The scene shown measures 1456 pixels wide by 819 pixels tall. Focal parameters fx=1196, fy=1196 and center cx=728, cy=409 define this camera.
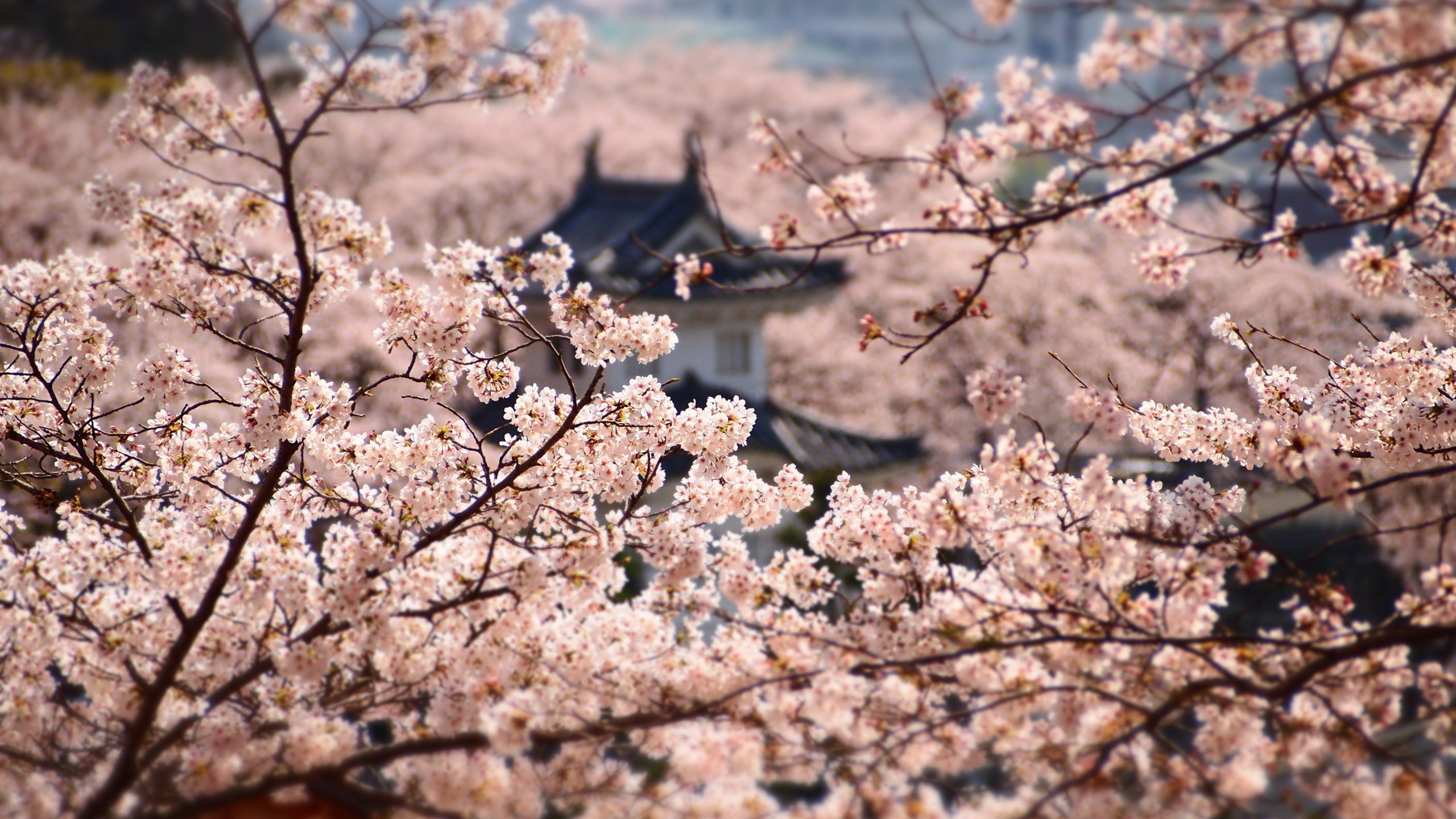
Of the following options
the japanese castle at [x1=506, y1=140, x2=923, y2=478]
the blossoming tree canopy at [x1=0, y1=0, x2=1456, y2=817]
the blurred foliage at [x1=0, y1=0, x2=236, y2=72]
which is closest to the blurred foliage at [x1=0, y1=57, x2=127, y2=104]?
the blurred foliage at [x1=0, y1=0, x2=236, y2=72]

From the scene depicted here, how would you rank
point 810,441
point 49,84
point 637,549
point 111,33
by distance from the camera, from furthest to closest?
point 111,33 → point 49,84 → point 810,441 → point 637,549

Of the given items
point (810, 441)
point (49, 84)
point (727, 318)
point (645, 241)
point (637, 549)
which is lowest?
point (637, 549)

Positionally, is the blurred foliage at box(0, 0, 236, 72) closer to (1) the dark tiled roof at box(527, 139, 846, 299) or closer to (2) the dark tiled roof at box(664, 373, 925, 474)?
(1) the dark tiled roof at box(527, 139, 846, 299)

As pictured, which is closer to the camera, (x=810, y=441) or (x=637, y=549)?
(x=637, y=549)

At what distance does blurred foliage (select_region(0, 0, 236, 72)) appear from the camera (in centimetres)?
1421

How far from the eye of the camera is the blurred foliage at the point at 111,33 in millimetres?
14211

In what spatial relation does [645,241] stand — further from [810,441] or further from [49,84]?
[49,84]

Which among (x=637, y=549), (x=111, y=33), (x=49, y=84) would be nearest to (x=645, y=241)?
(x=637, y=549)

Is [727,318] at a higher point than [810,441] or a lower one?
higher

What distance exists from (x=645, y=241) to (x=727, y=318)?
89 centimetres

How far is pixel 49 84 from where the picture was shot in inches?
513

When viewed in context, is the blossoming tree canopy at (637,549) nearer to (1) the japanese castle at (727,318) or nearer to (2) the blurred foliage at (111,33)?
(1) the japanese castle at (727,318)

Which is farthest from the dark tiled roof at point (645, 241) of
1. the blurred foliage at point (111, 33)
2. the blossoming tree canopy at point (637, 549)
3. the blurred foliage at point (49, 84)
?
the blurred foliage at point (111, 33)

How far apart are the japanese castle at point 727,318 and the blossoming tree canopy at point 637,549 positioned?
5.15 m
